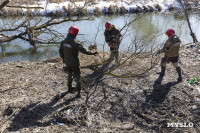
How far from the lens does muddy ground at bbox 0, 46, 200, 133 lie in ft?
11.1

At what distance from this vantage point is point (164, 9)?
1692 centimetres

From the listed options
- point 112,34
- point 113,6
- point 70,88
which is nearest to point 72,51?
point 70,88

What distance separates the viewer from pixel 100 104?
4.00 metres

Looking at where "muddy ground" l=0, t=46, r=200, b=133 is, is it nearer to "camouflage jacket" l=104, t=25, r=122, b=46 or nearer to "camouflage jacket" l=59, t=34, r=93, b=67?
"camouflage jacket" l=59, t=34, r=93, b=67

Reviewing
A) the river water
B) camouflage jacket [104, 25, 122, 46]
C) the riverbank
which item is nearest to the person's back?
camouflage jacket [104, 25, 122, 46]

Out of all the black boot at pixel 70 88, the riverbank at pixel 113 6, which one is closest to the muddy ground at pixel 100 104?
the black boot at pixel 70 88

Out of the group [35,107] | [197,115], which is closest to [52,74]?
Answer: [35,107]

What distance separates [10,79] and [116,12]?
12.6 m

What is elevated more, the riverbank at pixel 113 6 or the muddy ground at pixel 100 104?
the riverbank at pixel 113 6

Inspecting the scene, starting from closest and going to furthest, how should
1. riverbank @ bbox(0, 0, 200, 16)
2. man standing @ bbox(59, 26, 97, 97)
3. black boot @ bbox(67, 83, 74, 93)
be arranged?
1. man standing @ bbox(59, 26, 97, 97)
2. black boot @ bbox(67, 83, 74, 93)
3. riverbank @ bbox(0, 0, 200, 16)

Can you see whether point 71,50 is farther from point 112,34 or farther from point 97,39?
point 97,39

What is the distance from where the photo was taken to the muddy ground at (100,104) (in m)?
3.38

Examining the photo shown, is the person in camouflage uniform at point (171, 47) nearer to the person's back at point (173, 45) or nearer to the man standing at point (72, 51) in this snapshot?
the person's back at point (173, 45)

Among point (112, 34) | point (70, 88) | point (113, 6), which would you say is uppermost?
point (113, 6)
